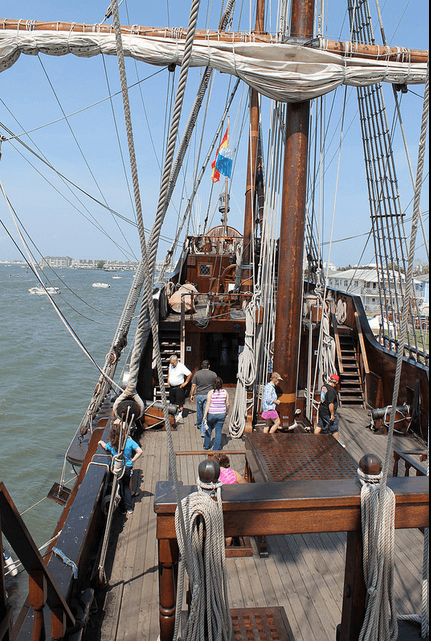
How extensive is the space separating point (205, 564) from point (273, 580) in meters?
2.21

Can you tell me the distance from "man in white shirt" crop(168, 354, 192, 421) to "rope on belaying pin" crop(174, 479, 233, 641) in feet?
17.9

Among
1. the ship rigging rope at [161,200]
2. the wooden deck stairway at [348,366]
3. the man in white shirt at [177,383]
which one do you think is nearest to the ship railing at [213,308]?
the man in white shirt at [177,383]

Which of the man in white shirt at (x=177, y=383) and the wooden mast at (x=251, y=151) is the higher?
the wooden mast at (x=251, y=151)

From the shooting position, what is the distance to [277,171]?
653 centimetres

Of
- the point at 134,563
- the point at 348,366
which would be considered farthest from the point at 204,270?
the point at 134,563

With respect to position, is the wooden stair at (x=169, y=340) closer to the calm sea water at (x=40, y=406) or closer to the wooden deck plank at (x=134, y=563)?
the calm sea water at (x=40, y=406)

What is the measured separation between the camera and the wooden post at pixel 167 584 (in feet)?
5.92

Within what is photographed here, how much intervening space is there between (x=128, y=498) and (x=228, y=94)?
10083 mm

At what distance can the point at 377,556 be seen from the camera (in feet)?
5.73

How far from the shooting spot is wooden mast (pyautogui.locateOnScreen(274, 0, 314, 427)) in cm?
555

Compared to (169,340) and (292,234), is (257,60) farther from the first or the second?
(169,340)

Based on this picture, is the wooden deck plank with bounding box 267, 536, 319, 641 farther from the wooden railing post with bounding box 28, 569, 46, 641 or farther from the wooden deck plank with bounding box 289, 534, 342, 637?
the wooden railing post with bounding box 28, 569, 46, 641

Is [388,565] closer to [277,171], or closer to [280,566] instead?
[280,566]

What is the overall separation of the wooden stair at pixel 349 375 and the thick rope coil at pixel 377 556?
6.67m
